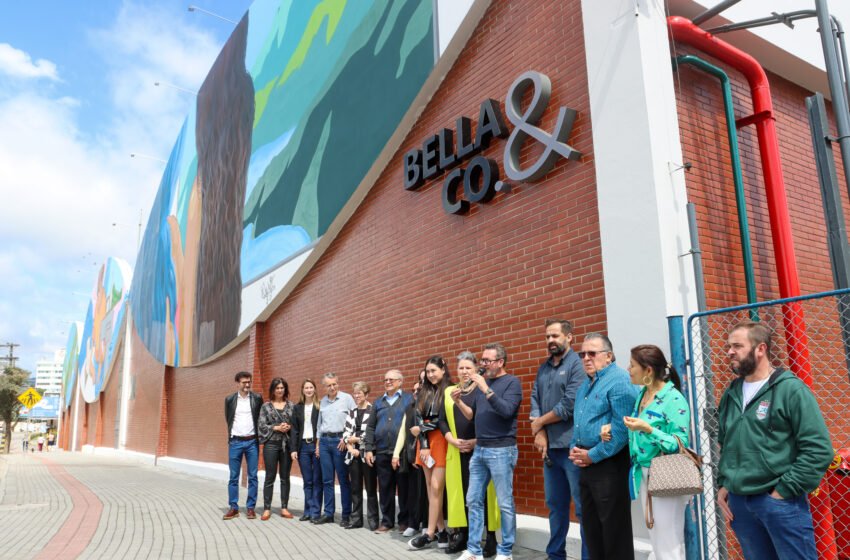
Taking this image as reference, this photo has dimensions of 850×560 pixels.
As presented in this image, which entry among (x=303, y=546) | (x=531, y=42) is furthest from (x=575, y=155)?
(x=303, y=546)

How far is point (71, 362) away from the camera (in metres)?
54.2

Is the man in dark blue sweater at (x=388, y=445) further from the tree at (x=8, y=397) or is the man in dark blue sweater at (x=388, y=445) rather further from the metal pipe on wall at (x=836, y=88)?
the tree at (x=8, y=397)

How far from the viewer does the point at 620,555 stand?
15.1ft

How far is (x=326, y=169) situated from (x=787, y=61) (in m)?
7.23

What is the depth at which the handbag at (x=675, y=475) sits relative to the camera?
3893 mm

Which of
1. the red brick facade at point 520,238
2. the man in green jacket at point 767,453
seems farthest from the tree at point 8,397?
the man in green jacket at point 767,453

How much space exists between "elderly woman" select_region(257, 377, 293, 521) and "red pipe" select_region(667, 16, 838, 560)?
20.9 ft

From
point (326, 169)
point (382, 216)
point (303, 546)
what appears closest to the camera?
point (303, 546)

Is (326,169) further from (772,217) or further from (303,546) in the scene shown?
(772,217)

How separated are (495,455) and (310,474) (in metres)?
4.00

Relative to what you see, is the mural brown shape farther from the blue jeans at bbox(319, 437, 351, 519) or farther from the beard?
the beard

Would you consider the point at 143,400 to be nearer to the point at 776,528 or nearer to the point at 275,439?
the point at 275,439

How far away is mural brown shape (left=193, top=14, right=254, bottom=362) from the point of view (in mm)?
16312

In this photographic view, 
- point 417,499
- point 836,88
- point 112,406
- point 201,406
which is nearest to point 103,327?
point 112,406
